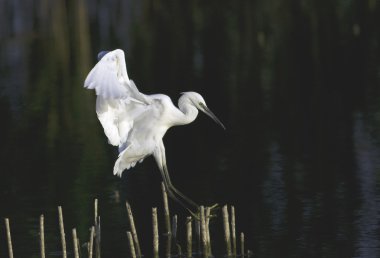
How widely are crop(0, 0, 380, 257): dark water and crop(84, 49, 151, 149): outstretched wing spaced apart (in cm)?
107

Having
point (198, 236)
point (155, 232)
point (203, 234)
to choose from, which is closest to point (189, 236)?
point (203, 234)

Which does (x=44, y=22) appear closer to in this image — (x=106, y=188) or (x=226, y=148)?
(x=226, y=148)

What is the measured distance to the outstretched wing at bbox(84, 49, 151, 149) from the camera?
8.92 metres

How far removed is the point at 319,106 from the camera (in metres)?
17.1

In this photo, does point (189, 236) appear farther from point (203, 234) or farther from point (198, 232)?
point (198, 232)

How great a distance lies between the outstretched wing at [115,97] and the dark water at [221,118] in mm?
1071

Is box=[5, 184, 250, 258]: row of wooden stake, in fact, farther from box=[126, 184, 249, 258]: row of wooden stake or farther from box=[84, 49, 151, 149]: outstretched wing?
box=[84, 49, 151, 149]: outstretched wing

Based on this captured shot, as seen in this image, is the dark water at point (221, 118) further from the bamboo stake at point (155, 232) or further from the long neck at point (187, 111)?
the long neck at point (187, 111)

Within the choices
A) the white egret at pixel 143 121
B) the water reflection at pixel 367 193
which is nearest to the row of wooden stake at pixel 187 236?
the white egret at pixel 143 121

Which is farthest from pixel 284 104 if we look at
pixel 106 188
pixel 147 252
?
pixel 147 252

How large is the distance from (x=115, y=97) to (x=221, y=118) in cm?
750

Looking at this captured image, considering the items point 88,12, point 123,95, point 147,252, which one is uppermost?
point 88,12

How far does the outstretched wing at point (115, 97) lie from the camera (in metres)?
8.92

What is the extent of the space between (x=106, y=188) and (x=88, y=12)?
54.8 ft
